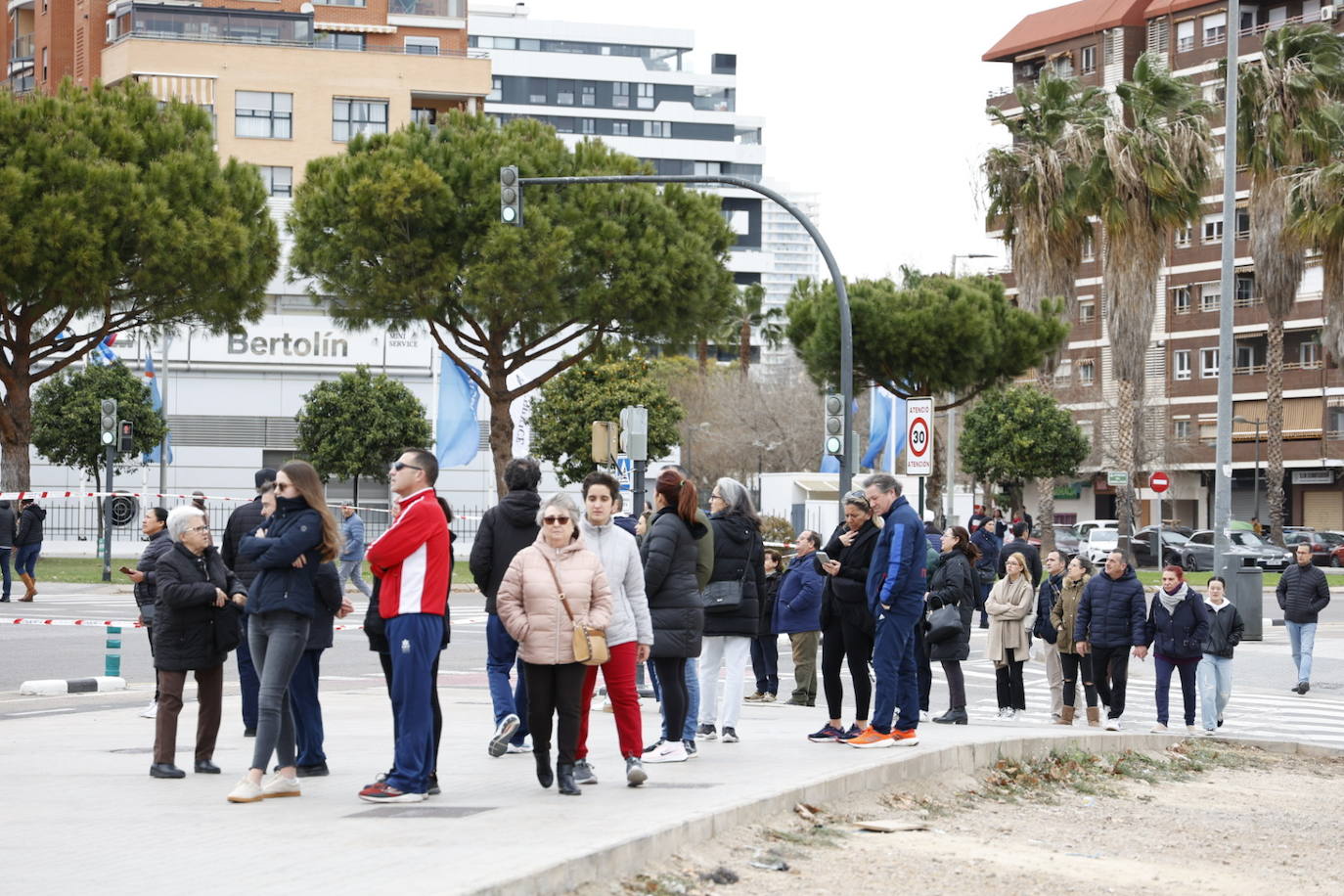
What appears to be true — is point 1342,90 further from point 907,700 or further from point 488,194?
point 907,700

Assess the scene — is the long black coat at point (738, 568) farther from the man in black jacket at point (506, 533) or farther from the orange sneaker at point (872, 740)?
the man in black jacket at point (506, 533)

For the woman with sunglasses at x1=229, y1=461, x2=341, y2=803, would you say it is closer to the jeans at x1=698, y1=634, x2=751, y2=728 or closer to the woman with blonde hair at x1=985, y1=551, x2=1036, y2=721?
the jeans at x1=698, y1=634, x2=751, y2=728

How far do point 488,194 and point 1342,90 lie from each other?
22.3 meters

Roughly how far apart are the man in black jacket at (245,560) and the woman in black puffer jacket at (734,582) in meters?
2.75

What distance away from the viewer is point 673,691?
10.1 m

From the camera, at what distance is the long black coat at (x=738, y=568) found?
36.7 ft

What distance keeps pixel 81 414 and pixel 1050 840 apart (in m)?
45.8

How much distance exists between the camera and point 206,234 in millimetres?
38562

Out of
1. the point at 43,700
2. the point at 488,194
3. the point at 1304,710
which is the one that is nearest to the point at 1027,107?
the point at 488,194

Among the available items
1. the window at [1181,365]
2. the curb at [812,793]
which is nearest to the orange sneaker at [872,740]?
the curb at [812,793]

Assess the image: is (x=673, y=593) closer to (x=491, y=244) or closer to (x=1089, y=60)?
(x=491, y=244)

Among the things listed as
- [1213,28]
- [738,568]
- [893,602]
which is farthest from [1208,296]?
[893,602]

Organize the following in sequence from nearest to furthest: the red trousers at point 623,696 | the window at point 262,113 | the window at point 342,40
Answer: the red trousers at point 623,696 → the window at point 262,113 → the window at point 342,40

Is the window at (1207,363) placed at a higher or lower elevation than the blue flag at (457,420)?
higher
